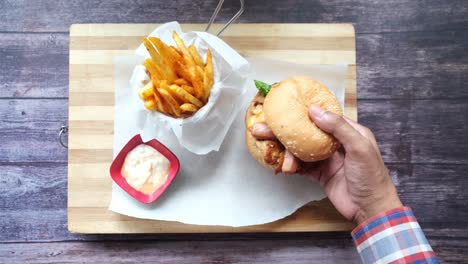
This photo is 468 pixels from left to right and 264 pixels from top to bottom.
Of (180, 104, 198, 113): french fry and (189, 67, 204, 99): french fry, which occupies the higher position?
(189, 67, 204, 99): french fry

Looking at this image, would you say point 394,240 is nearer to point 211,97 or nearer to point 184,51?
point 211,97

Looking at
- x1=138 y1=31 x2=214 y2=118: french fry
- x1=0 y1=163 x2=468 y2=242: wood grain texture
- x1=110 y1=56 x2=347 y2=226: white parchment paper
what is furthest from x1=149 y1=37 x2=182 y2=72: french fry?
x1=0 y1=163 x2=468 y2=242: wood grain texture

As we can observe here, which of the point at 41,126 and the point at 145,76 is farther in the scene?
the point at 41,126

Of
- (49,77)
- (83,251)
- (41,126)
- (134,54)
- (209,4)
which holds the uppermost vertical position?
(209,4)

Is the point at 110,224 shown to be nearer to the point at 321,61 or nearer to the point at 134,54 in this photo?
the point at 134,54

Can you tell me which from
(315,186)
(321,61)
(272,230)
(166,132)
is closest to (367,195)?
(315,186)

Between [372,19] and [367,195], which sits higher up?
[372,19]

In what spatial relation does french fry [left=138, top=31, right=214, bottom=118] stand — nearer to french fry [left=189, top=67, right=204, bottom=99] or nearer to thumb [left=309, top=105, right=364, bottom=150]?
french fry [left=189, top=67, right=204, bottom=99]
